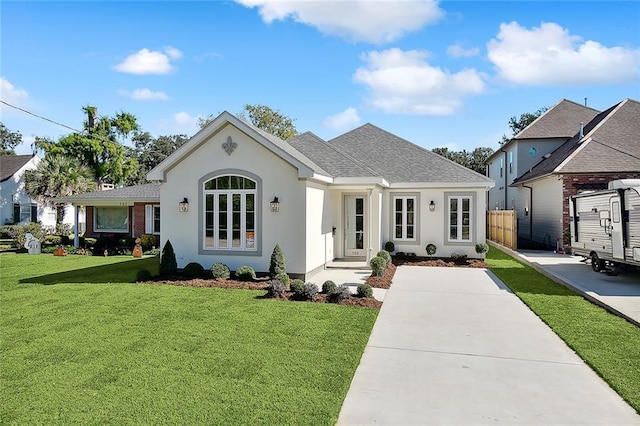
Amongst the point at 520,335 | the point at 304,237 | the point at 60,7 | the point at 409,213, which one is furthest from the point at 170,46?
the point at 520,335

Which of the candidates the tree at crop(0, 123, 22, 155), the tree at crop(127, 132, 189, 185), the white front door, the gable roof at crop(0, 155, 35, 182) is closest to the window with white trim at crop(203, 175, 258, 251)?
the white front door

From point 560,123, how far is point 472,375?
26.2 m

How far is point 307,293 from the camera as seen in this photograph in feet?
30.7

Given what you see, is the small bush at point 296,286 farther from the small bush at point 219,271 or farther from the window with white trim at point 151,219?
the window with white trim at point 151,219

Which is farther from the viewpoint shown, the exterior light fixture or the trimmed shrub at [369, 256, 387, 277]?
the exterior light fixture

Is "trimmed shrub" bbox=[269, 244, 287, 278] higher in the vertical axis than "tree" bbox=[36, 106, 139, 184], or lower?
lower

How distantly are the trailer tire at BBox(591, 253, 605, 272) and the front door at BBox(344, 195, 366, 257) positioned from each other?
776 cm

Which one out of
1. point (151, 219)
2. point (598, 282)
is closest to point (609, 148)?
point (598, 282)

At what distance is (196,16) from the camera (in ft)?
42.3

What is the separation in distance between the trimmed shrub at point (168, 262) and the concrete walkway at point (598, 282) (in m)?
11.2

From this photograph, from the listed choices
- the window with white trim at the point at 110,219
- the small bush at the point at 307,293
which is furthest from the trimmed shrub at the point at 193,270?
the window with white trim at the point at 110,219

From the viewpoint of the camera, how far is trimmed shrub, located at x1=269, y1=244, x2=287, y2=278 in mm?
11391

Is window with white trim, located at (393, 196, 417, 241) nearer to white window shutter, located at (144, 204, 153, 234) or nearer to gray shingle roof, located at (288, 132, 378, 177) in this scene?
gray shingle roof, located at (288, 132, 378, 177)

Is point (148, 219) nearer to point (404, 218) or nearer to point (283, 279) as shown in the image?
point (404, 218)
